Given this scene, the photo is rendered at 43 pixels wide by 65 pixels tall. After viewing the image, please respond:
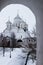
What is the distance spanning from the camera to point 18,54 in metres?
1.62

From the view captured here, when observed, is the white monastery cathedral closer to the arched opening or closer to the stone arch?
the arched opening

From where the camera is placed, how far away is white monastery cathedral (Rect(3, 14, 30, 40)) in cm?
164

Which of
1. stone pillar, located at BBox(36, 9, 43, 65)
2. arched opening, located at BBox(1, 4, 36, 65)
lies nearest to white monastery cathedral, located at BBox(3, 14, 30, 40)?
arched opening, located at BBox(1, 4, 36, 65)

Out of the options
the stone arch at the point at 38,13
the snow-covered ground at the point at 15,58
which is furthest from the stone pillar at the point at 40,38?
the snow-covered ground at the point at 15,58

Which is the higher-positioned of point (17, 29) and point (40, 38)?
point (17, 29)

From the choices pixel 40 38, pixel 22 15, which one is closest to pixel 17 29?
pixel 22 15

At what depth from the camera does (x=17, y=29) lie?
1.66 metres

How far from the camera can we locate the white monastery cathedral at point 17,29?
5.39 ft

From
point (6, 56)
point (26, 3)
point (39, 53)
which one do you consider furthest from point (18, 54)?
point (26, 3)

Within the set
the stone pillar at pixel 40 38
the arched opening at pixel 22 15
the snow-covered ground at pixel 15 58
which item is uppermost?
the arched opening at pixel 22 15

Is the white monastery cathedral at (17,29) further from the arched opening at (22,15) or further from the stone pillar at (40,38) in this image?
the stone pillar at (40,38)

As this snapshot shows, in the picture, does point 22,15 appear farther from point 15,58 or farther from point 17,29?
point 15,58

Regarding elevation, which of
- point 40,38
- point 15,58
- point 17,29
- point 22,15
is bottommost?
point 15,58

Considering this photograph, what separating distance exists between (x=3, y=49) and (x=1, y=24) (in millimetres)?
361
